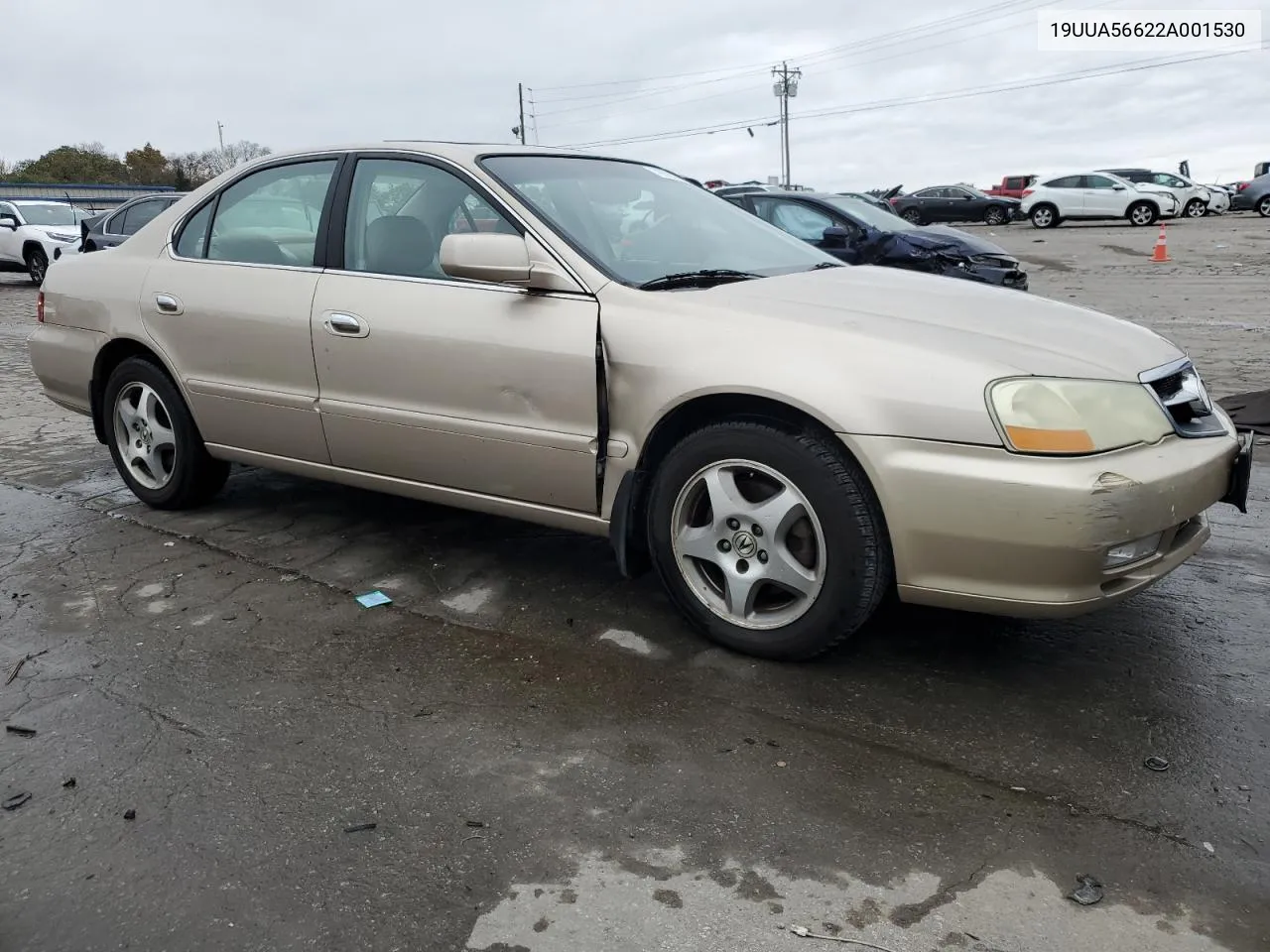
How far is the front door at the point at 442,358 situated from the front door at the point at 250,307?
0.14 meters

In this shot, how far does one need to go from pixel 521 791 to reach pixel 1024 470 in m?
1.49

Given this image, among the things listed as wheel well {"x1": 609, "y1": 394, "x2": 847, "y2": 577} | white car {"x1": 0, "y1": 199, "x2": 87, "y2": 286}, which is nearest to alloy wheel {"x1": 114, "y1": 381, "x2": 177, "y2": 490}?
wheel well {"x1": 609, "y1": 394, "x2": 847, "y2": 577}

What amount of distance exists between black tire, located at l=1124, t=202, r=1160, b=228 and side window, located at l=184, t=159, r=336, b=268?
2995cm

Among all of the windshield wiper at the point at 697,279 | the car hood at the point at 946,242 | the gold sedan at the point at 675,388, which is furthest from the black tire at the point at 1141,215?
the windshield wiper at the point at 697,279

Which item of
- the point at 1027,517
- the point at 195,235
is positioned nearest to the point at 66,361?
the point at 195,235

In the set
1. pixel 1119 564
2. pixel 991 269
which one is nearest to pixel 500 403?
pixel 1119 564

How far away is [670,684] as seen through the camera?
3129mm

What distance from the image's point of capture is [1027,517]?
2713 mm

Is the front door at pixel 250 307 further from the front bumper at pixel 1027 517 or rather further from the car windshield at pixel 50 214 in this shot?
the car windshield at pixel 50 214

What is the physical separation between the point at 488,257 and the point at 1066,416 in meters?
1.76

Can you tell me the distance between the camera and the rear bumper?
4879mm

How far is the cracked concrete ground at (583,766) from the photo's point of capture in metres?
2.14

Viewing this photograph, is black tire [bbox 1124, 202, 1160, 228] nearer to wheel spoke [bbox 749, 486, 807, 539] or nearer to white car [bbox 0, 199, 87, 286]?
white car [bbox 0, 199, 87, 286]

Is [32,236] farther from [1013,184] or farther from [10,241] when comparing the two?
[1013,184]
